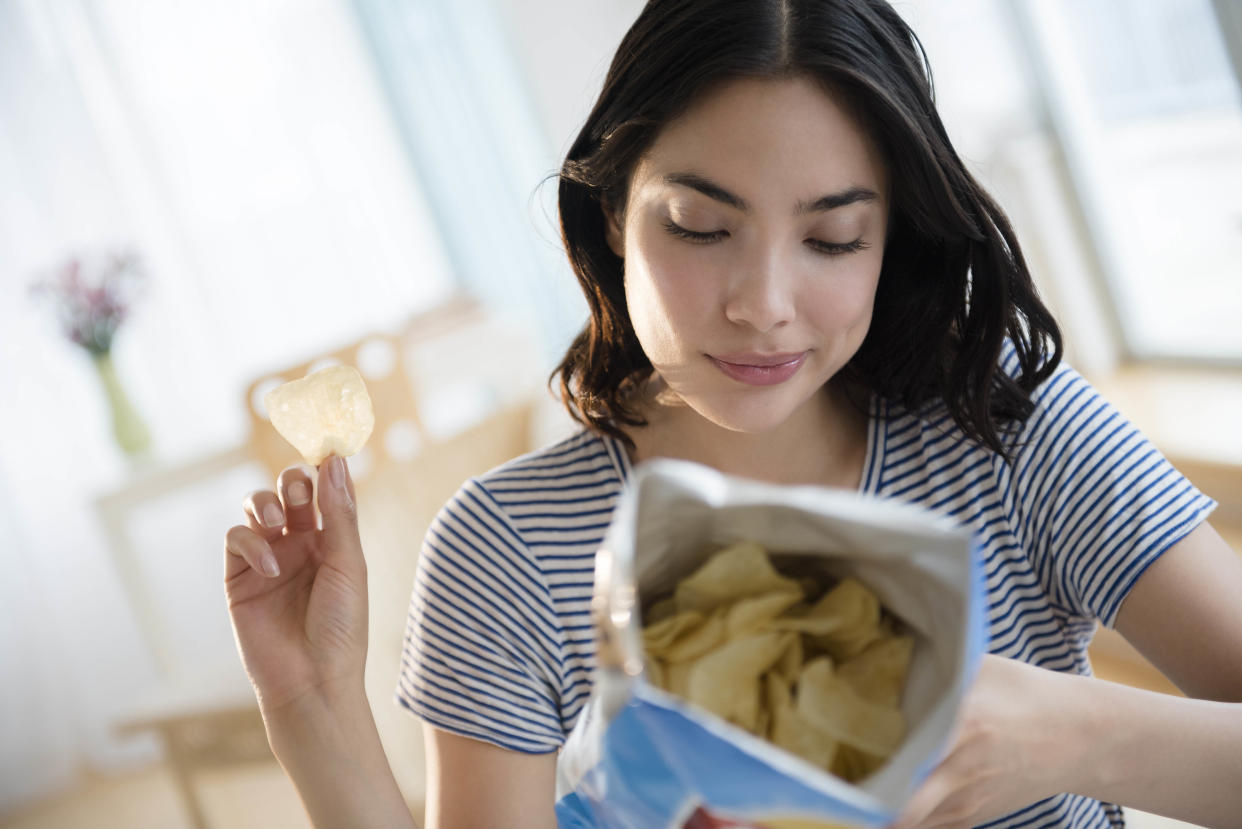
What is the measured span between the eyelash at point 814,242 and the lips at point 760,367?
94mm

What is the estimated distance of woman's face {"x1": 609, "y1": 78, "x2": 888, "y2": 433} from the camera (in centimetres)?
91

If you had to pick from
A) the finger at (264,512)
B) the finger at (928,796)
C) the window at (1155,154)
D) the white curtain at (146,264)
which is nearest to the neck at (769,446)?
the finger at (264,512)

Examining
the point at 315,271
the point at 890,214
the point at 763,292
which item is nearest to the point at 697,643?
the point at 763,292

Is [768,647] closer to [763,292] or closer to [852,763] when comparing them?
[852,763]

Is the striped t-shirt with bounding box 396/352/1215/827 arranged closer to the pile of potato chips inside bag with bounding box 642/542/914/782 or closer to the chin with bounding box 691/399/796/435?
the chin with bounding box 691/399/796/435

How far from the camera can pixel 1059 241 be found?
3.35 m

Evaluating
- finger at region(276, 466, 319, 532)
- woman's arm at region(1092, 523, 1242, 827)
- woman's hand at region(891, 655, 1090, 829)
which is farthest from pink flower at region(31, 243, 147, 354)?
woman's hand at region(891, 655, 1090, 829)

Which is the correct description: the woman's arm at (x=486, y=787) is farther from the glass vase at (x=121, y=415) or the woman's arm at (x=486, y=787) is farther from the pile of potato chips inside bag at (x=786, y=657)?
the glass vase at (x=121, y=415)

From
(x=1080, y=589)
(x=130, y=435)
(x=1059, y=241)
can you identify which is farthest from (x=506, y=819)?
(x=130, y=435)

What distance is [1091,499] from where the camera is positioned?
3.55ft

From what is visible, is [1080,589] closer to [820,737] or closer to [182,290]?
[820,737]

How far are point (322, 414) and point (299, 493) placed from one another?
8 cm

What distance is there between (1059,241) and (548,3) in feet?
7.04

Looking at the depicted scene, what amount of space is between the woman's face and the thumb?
31 centimetres
